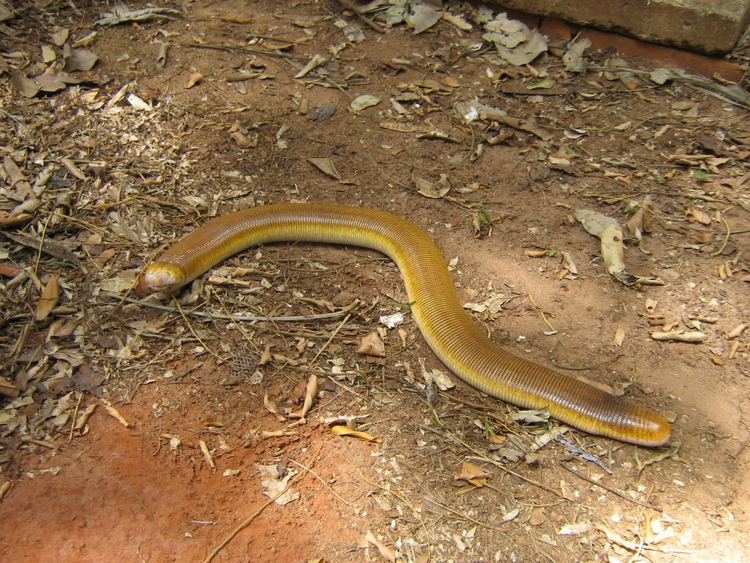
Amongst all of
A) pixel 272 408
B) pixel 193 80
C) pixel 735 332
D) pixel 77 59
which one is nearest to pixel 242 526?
pixel 272 408

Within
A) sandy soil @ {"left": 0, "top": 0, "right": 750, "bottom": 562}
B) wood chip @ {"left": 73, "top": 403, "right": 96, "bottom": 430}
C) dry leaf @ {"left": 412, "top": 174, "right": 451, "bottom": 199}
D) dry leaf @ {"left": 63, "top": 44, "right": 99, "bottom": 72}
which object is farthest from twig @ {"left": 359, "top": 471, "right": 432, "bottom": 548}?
dry leaf @ {"left": 63, "top": 44, "right": 99, "bottom": 72}

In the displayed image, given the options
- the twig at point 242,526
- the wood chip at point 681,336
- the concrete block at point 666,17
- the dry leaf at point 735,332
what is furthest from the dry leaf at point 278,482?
the concrete block at point 666,17

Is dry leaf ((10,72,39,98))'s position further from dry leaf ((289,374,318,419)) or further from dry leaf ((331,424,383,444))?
dry leaf ((331,424,383,444))

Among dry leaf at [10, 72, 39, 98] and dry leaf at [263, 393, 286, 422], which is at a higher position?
dry leaf at [10, 72, 39, 98]

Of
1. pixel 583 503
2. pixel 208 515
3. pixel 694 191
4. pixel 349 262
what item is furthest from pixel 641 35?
pixel 208 515

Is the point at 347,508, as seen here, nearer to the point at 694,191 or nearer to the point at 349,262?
the point at 349,262
